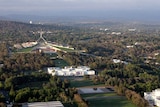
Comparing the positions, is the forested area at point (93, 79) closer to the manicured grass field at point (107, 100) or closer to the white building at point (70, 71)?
the manicured grass field at point (107, 100)

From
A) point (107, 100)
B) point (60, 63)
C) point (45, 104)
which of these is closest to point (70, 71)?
point (60, 63)

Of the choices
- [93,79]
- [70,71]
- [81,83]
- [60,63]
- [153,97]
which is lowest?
[60,63]

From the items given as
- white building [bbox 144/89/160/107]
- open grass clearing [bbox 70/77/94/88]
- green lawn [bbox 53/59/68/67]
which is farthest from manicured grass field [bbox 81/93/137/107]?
green lawn [bbox 53/59/68/67]

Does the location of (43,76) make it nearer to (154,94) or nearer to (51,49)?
(154,94)

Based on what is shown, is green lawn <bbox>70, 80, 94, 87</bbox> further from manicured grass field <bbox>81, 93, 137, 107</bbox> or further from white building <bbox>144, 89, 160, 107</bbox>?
white building <bbox>144, 89, 160, 107</bbox>

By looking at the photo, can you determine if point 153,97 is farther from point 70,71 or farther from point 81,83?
point 70,71
